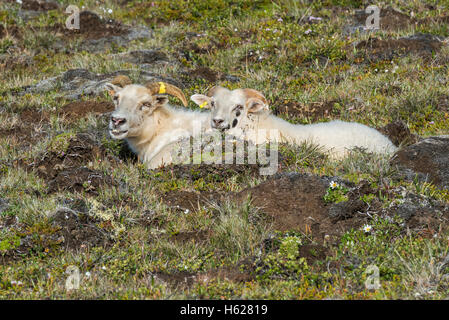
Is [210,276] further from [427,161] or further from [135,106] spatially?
[135,106]

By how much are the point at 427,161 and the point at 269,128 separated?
8.59 feet

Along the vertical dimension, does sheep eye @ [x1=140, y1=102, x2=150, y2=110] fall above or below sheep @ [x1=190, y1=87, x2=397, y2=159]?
above

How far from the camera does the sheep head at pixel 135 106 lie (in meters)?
9.85

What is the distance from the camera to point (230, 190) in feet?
28.2

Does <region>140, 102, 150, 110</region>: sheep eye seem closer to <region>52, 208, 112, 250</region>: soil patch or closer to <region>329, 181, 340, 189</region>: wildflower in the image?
<region>52, 208, 112, 250</region>: soil patch

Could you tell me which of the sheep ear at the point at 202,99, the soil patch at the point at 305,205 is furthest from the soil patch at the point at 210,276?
the sheep ear at the point at 202,99

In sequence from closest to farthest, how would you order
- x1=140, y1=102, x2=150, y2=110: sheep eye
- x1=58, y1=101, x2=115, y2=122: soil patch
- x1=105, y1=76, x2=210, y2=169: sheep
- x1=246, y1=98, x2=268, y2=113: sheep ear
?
1. x1=105, y1=76, x2=210, y2=169: sheep
2. x1=246, y1=98, x2=268, y2=113: sheep ear
3. x1=140, y1=102, x2=150, y2=110: sheep eye
4. x1=58, y1=101, x2=115, y2=122: soil patch

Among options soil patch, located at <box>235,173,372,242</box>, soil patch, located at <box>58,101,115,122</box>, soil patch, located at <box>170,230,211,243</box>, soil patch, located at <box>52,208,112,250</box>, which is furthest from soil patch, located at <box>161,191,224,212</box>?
soil patch, located at <box>58,101,115,122</box>

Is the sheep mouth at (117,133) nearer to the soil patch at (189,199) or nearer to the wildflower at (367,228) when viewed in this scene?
the soil patch at (189,199)

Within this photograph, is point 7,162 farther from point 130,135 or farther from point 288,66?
point 288,66

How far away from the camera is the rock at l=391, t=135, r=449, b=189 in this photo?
824 cm

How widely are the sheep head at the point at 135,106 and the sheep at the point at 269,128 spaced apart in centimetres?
88

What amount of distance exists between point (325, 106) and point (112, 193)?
5.50m
